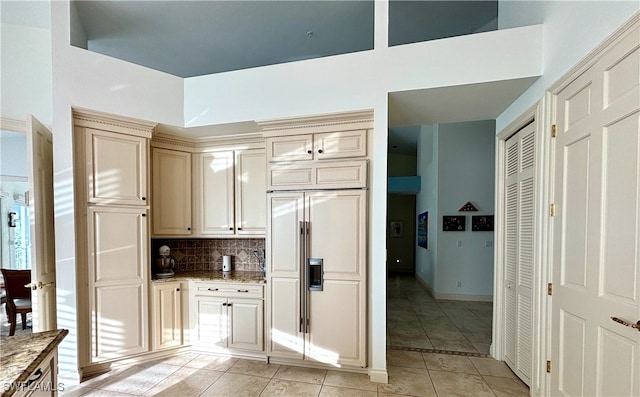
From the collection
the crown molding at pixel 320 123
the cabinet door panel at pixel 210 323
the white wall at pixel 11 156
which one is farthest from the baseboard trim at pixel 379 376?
the white wall at pixel 11 156

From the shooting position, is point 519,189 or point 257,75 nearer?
point 519,189

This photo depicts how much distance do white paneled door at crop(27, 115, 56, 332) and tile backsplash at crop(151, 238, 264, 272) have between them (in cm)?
116

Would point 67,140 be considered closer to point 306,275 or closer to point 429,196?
point 306,275

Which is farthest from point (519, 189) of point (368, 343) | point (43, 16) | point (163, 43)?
point (43, 16)

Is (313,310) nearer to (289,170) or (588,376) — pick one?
(289,170)

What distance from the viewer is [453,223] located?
5754mm

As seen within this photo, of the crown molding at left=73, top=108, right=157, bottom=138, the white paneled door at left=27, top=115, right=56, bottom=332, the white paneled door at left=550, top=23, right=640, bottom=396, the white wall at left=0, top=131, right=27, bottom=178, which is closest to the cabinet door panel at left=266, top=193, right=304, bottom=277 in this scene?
the crown molding at left=73, top=108, right=157, bottom=138

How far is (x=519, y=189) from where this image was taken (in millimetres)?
2797

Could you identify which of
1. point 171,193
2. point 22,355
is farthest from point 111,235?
point 22,355

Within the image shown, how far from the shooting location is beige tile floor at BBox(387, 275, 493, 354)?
362cm

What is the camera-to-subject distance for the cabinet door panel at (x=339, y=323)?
279 cm

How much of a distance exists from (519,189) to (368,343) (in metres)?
2.15

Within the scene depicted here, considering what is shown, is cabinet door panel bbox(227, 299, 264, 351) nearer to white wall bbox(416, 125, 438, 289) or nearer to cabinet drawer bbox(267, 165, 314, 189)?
cabinet drawer bbox(267, 165, 314, 189)

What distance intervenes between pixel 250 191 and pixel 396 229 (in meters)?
7.39
